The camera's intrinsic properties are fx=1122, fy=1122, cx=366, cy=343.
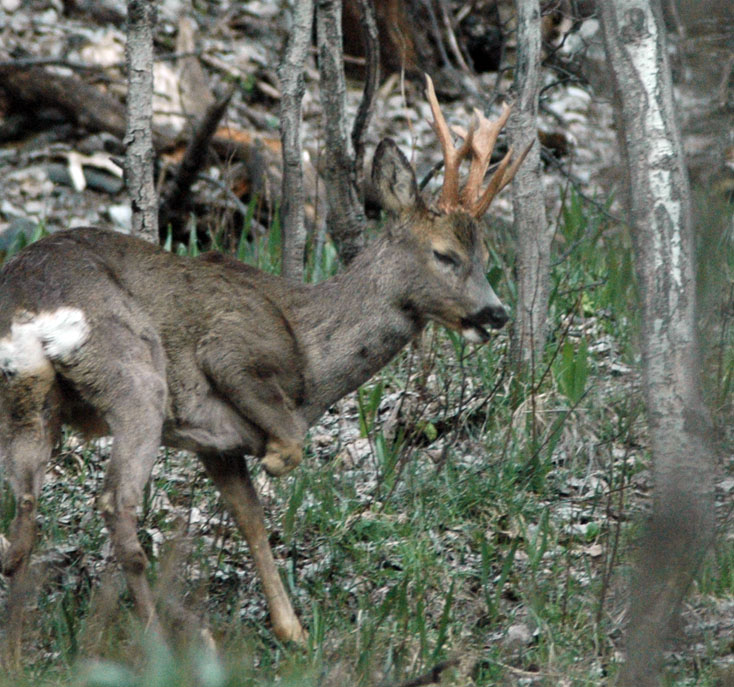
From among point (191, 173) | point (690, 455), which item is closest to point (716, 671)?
point (690, 455)

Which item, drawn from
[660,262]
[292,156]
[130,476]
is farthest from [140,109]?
[660,262]

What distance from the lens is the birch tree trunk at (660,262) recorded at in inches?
118

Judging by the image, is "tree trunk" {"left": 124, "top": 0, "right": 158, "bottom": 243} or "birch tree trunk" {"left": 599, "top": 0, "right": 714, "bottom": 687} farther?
"tree trunk" {"left": 124, "top": 0, "right": 158, "bottom": 243}

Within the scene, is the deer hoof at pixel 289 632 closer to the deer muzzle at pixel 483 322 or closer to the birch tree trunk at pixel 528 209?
the deer muzzle at pixel 483 322

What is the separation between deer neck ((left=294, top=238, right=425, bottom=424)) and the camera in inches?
191

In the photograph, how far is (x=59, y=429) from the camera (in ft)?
14.5

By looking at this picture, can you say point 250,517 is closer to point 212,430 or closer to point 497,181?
point 212,430

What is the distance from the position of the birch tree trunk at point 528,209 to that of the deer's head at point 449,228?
1129 millimetres

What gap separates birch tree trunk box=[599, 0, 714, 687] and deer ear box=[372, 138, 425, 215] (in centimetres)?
159

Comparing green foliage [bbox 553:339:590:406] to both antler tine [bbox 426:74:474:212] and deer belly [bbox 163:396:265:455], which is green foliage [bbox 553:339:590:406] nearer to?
antler tine [bbox 426:74:474:212]

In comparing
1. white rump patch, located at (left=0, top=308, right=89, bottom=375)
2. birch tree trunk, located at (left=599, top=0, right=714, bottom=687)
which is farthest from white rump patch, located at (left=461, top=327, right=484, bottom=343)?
white rump patch, located at (left=0, top=308, right=89, bottom=375)

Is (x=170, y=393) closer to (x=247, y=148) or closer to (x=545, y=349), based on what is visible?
(x=545, y=349)

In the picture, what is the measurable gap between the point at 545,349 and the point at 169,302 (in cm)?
260

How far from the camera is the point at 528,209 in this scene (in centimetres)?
625
